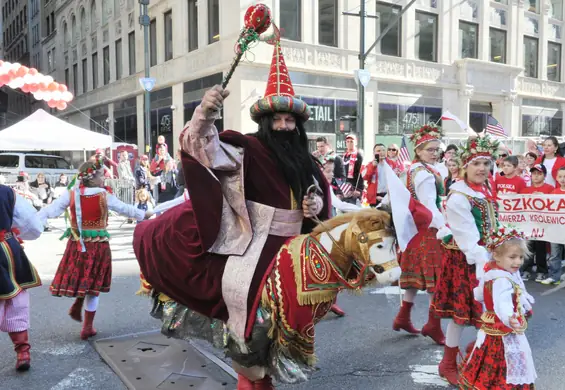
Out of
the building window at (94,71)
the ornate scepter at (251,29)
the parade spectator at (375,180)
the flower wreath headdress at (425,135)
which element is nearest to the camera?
the ornate scepter at (251,29)

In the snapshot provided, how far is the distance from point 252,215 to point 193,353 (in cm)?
208

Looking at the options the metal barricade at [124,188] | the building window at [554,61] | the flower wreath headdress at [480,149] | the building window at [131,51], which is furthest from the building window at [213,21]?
the building window at [554,61]

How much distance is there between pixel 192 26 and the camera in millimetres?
21688

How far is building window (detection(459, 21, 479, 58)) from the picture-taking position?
24031 millimetres

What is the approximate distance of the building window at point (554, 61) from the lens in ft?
92.2

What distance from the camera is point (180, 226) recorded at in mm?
3078

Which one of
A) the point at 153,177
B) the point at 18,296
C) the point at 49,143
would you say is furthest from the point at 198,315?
the point at 49,143

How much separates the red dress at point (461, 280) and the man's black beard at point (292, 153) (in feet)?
4.89

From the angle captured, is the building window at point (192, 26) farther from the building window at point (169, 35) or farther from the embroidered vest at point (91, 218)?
the embroidered vest at point (91, 218)

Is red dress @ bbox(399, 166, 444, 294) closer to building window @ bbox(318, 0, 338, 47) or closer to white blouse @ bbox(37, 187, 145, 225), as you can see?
white blouse @ bbox(37, 187, 145, 225)

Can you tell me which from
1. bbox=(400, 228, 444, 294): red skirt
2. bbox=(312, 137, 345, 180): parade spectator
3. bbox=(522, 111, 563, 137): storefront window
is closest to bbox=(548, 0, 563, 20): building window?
bbox=(522, 111, 563, 137): storefront window

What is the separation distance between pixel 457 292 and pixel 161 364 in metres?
2.45

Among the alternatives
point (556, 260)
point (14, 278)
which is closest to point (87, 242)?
point (14, 278)

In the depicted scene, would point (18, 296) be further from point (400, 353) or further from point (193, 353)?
point (400, 353)
